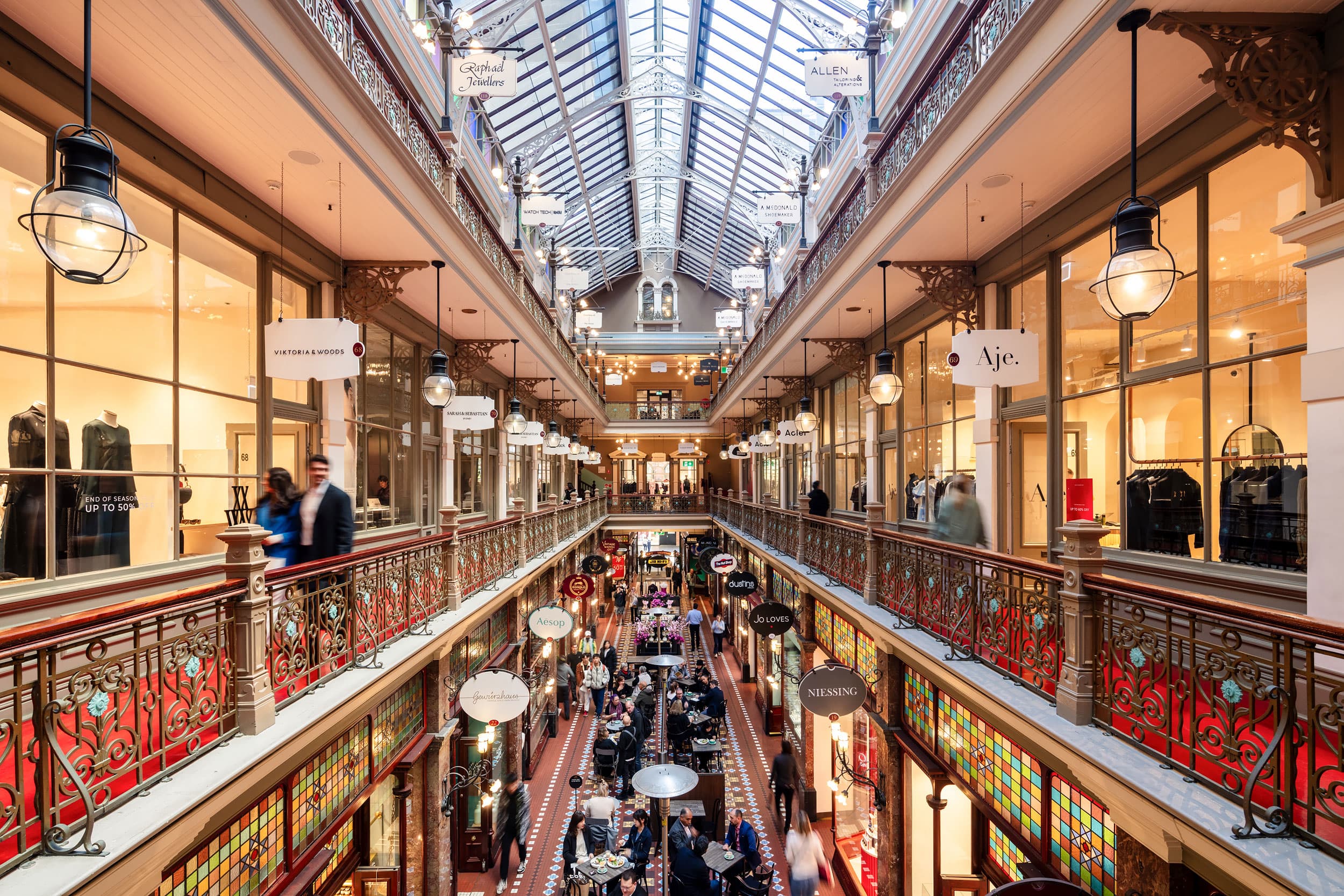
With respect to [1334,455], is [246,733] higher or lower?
lower

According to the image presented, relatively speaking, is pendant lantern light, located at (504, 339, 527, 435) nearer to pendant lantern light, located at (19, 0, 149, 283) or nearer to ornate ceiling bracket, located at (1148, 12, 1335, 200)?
pendant lantern light, located at (19, 0, 149, 283)

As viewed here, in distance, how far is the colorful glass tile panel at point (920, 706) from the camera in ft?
22.1

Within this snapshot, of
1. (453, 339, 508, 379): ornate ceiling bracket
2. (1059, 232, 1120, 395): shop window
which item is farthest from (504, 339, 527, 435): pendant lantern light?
(1059, 232, 1120, 395): shop window

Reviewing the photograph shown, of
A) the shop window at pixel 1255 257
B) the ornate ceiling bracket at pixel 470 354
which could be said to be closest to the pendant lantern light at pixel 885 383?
the shop window at pixel 1255 257

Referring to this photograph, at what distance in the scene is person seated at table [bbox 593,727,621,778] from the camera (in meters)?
12.3

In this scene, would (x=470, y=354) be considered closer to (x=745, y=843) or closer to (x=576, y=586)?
(x=576, y=586)

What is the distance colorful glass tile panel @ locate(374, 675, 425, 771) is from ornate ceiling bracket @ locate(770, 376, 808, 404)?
11449 mm

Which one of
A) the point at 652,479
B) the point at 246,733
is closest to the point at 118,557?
the point at 246,733

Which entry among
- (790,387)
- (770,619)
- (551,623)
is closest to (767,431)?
(790,387)

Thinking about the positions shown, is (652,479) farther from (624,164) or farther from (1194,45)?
(1194,45)

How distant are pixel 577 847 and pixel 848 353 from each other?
29.1ft

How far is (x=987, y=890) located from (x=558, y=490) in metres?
20.8

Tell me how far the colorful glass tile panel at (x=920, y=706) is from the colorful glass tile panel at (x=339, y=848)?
17.6 feet

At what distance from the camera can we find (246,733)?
12.8 feet
